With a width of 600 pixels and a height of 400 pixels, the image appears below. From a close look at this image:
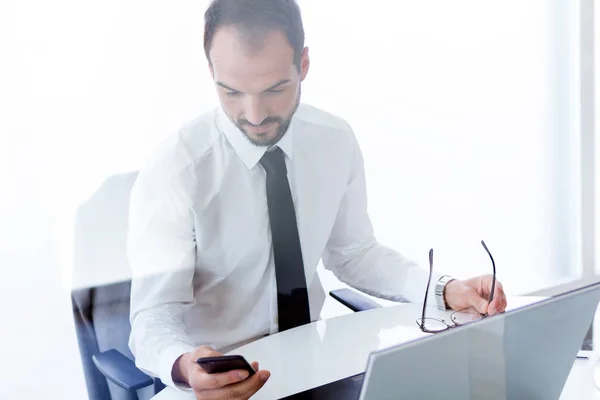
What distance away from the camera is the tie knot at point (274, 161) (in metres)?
1.71

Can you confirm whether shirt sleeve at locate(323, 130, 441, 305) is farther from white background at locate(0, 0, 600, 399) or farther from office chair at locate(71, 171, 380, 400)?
office chair at locate(71, 171, 380, 400)

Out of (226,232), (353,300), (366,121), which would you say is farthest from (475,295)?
(226,232)

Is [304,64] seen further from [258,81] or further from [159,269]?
[159,269]

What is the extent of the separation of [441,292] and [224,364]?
836 millimetres

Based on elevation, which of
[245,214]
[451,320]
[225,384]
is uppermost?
[245,214]

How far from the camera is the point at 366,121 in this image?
1.91m

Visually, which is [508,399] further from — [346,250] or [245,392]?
[346,250]

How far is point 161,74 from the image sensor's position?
4.97 feet

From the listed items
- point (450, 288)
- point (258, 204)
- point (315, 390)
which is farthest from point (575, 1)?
point (315, 390)

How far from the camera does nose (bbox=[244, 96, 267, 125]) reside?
163 centimetres

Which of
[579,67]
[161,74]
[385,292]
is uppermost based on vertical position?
[161,74]

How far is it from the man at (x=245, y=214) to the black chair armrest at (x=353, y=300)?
2.2 inches

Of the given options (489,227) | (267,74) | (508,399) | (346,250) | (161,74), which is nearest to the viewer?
(508,399)

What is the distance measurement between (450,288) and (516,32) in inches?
48.5
